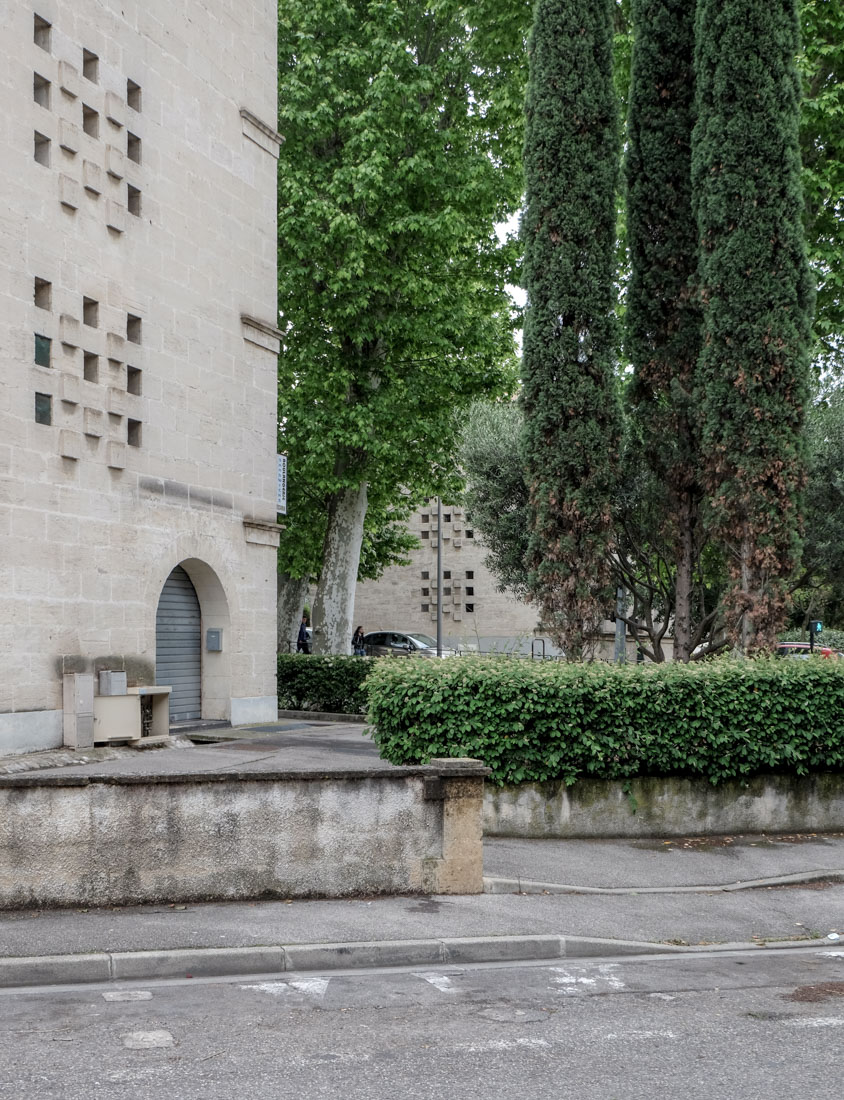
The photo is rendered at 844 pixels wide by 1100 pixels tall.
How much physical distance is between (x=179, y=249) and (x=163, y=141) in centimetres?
157

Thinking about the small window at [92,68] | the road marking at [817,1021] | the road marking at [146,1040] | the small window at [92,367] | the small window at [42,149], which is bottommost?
the road marking at [817,1021]

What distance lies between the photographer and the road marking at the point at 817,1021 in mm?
5980

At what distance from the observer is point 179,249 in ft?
57.1

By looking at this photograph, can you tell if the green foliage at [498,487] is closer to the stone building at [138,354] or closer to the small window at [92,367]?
the stone building at [138,354]

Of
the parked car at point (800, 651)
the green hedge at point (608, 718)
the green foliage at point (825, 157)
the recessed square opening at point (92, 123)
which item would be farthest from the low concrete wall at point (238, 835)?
the green foliage at point (825, 157)

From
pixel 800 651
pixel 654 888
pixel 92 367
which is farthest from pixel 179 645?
pixel 800 651

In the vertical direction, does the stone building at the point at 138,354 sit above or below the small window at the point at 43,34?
below

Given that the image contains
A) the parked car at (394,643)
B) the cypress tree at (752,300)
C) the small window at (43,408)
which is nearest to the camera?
the cypress tree at (752,300)

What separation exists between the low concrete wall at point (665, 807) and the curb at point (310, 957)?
2990 mm

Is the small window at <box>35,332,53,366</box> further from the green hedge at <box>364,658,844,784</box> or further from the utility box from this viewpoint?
the green hedge at <box>364,658,844,784</box>

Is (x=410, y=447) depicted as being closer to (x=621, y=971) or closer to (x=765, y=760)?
(x=765, y=760)

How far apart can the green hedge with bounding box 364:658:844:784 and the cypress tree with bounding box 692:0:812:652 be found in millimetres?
2777

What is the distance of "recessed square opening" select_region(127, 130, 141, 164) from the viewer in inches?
650

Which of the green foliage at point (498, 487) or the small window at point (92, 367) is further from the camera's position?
the green foliage at point (498, 487)
